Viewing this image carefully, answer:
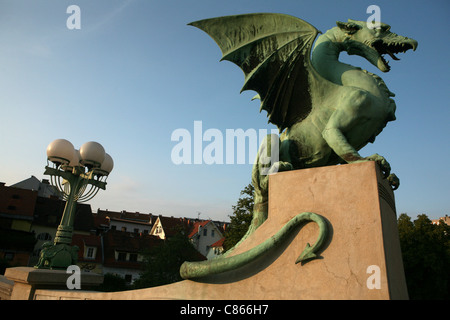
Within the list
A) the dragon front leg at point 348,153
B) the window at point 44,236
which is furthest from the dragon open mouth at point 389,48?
the window at point 44,236

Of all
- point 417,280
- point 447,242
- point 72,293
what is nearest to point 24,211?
point 72,293

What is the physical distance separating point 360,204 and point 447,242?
28490mm

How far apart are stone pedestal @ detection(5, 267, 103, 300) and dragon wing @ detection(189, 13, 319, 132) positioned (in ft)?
11.9

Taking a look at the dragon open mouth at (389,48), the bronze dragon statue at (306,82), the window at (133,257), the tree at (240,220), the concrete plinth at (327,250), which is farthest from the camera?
the window at (133,257)

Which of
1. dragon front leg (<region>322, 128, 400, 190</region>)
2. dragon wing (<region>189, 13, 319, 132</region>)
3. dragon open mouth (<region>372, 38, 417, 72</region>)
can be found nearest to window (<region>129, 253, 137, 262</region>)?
dragon wing (<region>189, 13, 319, 132</region>)

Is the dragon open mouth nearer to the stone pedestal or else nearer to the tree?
the stone pedestal

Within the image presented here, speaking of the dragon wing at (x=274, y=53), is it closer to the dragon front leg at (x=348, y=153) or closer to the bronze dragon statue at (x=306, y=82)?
the bronze dragon statue at (x=306, y=82)

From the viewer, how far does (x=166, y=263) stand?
76.5 ft

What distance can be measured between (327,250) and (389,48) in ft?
9.22

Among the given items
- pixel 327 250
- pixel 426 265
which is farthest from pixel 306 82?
pixel 426 265

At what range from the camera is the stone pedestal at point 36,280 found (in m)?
4.05

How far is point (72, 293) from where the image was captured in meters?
3.53

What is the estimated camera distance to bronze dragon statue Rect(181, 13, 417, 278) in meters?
3.58
